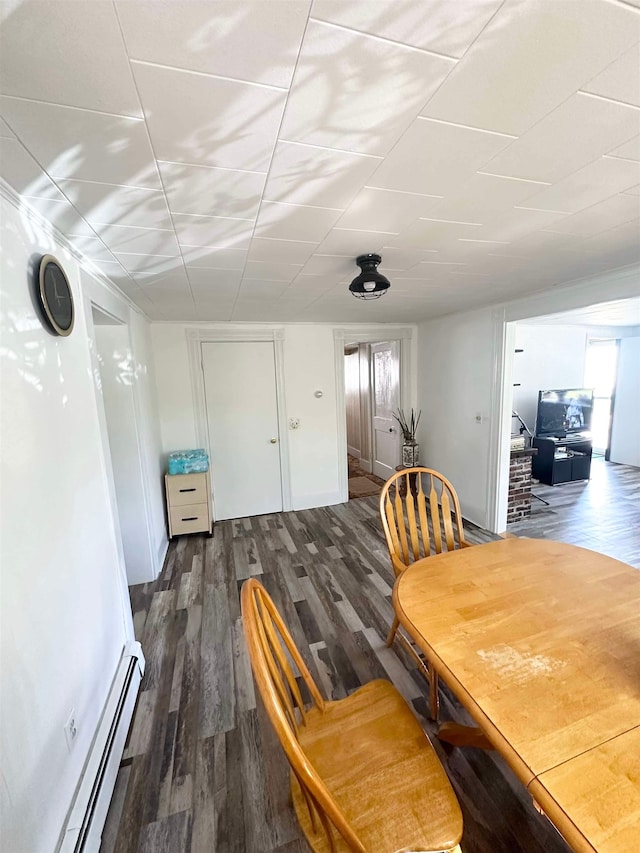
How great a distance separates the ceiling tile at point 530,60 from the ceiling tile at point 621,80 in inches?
0.8

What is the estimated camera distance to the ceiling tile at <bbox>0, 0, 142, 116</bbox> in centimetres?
58

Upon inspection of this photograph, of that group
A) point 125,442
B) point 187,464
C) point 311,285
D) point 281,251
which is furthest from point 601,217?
point 187,464

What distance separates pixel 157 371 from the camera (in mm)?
3539

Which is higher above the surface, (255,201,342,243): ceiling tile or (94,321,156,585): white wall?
(255,201,342,243): ceiling tile

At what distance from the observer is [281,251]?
172cm

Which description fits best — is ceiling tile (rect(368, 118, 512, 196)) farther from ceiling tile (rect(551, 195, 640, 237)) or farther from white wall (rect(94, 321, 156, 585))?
white wall (rect(94, 321, 156, 585))

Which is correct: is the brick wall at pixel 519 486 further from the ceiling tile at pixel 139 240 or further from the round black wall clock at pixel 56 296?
the round black wall clock at pixel 56 296

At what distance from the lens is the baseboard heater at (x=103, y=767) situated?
1.12m

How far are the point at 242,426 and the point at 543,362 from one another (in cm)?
439

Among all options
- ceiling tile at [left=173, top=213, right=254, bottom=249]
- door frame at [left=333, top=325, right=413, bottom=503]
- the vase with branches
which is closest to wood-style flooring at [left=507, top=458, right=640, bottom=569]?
the vase with branches

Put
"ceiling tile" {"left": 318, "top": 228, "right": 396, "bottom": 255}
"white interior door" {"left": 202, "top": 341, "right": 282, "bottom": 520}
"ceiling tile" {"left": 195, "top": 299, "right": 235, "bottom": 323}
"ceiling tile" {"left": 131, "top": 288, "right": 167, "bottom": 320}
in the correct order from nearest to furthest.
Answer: "ceiling tile" {"left": 318, "top": 228, "right": 396, "bottom": 255}
"ceiling tile" {"left": 131, "top": 288, "right": 167, "bottom": 320}
"ceiling tile" {"left": 195, "top": 299, "right": 235, "bottom": 323}
"white interior door" {"left": 202, "top": 341, "right": 282, "bottom": 520}

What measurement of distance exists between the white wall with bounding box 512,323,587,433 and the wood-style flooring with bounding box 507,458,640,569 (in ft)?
3.41

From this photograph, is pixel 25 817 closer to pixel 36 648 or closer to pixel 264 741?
pixel 36 648

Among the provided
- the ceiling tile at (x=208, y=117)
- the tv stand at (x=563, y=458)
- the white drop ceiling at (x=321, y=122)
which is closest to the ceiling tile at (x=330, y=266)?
the white drop ceiling at (x=321, y=122)
